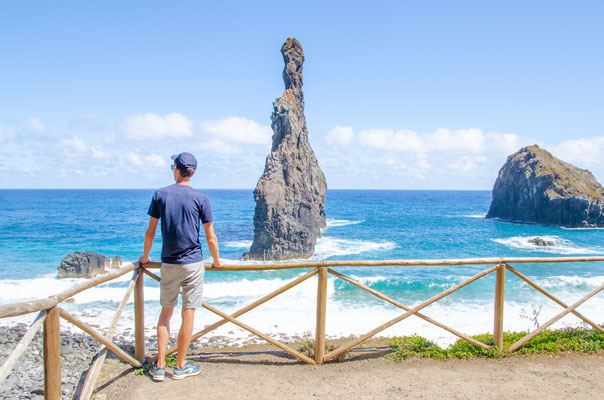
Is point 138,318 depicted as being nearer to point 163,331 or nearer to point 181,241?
point 163,331

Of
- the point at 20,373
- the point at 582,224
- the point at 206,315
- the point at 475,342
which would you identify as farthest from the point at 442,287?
the point at 582,224

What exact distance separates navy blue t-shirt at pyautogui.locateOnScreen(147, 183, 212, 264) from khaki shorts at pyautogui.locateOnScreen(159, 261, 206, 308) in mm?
88

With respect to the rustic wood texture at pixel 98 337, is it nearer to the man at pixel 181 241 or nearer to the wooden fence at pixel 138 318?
the wooden fence at pixel 138 318

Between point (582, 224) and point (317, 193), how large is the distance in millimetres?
38419

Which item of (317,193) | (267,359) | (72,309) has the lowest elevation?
(72,309)

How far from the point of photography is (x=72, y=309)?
1552cm

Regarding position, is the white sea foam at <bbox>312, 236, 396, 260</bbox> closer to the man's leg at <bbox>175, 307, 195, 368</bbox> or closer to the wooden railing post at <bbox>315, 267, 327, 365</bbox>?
the wooden railing post at <bbox>315, 267, 327, 365</bbox>

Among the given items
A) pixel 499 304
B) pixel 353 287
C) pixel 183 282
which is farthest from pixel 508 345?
pixel 353 287

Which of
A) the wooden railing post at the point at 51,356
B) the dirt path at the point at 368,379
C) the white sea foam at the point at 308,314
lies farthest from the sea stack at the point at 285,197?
the wooden railing post at the point at 51,356

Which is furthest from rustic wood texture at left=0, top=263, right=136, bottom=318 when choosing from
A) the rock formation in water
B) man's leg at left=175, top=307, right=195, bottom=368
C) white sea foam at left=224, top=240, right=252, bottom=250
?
white sea foam at left=224, top=240, right=252, bottom=250

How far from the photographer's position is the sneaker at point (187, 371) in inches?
193

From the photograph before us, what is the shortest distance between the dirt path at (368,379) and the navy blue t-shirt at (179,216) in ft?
5.37

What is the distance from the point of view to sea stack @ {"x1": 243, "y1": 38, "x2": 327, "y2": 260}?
29.6 meters

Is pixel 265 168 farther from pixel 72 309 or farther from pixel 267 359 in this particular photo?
pixel 267 359
